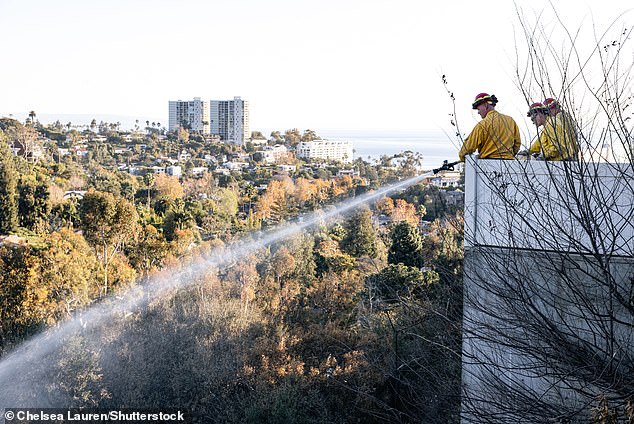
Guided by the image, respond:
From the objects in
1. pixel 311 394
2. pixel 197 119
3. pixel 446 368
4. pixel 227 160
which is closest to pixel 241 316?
pixel 311 394

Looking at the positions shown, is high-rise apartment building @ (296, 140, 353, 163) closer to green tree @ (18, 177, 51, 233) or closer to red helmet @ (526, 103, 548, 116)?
green tree @ (18, 177, 51, 233)

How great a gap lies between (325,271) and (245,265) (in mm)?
2125

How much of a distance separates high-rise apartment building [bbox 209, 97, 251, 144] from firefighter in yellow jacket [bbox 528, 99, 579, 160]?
67.5 m

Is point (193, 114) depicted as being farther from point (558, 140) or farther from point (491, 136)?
point (558, 140)

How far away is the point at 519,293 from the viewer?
3.86m

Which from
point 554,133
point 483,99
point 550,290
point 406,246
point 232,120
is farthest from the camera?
point 232,120

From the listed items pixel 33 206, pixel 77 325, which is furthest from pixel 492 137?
pixel 33 206

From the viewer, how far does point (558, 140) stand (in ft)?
12.1

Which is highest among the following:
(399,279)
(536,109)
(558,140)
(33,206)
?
(536,109)

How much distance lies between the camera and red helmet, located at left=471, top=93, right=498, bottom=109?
4.52 metres

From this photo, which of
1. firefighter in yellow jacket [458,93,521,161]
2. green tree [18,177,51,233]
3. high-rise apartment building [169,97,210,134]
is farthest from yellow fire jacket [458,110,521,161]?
high-rise apartment building [169,97,210,134]

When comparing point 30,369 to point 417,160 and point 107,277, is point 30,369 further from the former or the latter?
point 417,160

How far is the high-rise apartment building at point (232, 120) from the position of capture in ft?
237

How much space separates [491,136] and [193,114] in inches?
3056
